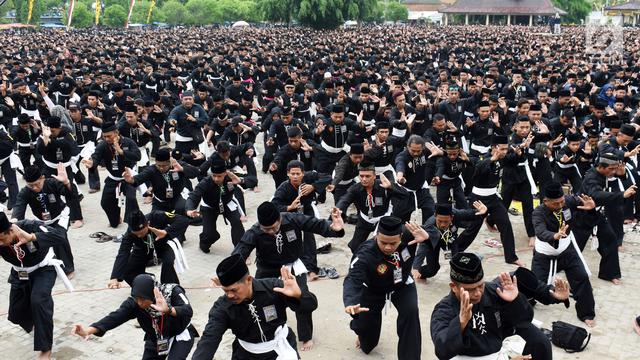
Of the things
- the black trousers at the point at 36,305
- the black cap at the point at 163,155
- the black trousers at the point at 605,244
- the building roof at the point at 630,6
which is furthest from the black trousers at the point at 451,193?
the building roof at the point at 630,6

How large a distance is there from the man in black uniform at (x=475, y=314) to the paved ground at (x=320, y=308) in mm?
1801

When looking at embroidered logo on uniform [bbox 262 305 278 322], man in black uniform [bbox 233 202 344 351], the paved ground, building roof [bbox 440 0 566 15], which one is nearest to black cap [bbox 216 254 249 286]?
embroidered logo on uniform [bbox 262 305 278 322]

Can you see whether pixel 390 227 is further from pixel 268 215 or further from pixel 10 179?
pixel 10 179

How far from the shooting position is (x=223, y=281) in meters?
4.71

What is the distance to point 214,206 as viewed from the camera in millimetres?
9250

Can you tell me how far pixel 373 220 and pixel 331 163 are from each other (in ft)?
11.3

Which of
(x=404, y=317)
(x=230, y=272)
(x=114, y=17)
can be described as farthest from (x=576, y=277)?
(x=114, y=17)

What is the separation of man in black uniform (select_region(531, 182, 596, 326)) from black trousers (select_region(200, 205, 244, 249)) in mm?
3970

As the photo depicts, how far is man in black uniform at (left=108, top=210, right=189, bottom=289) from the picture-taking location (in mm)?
6844

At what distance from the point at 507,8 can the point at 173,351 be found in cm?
7570

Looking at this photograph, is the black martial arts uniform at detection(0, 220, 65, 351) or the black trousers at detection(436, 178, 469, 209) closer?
the black martial arts uniform at detection(0, 220, 65, 351)

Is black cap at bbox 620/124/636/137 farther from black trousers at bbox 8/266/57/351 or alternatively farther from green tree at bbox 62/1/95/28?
green tree at bbox 62/1/95/28

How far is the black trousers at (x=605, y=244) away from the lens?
7.96 meters

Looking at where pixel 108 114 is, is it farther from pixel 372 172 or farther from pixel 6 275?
pixel 372 172
